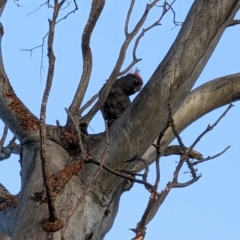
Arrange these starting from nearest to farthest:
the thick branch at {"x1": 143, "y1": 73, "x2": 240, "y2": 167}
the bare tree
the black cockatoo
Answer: the bare tree
the thick branch at {"x1": 143, "y1": 73, "x2": 240, "y2": 167}
the black cockatoo

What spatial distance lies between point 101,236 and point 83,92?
725 mm

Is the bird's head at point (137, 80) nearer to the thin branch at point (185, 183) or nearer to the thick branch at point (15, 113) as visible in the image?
the thick branch at point (15, 113)

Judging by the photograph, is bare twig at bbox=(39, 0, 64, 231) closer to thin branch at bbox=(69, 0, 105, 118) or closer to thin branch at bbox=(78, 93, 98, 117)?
thin branch at bbox=(69, 0, 105, 118)

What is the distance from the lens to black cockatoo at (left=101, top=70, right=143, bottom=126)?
2.98m

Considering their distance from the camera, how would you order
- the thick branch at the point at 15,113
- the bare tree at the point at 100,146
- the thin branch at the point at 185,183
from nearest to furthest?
the thin branch at the point at 185,183 → the bare tree at the point at 100,146 → the thick branch at the point at 15,113

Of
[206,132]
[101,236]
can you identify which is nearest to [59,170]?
[101,236]

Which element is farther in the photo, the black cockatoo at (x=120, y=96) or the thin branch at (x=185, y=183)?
the black cockatoo at (x=120, y=96)

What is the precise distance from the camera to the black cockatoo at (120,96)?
298cm

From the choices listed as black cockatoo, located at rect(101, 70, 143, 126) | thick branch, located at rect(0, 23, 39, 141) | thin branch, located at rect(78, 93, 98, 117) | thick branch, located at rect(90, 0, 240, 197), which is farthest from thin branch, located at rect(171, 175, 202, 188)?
black cockatoo, located at rect(101, 70, 143, 126)

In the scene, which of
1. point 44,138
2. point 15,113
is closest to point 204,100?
point 15,113

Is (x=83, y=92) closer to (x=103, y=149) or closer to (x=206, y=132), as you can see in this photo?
(x=103, y=149)

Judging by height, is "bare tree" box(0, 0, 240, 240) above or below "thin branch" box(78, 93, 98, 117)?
below

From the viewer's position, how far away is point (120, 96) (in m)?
3.03

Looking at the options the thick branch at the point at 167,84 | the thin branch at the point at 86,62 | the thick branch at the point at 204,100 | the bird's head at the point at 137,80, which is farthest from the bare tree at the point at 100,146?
the bird's head at the point at 137,80
